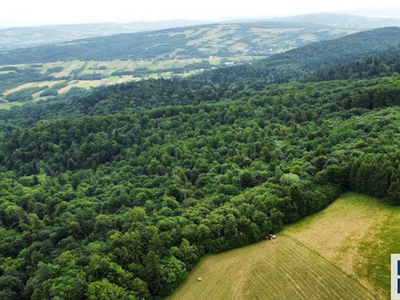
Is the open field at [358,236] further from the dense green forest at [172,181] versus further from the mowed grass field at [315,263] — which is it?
the dense green forest at [172,181]

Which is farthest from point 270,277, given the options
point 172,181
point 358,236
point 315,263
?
point 172,181

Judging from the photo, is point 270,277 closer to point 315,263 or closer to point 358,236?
point 315,263

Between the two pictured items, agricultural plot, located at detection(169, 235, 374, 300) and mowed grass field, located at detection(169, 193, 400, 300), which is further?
mowed grass field, located at detection(169, 193, 400, 300)

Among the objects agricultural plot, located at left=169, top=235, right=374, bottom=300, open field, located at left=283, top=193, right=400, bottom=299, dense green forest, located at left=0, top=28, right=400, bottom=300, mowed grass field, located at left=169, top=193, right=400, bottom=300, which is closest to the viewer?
agricultural plot, located at left=169, top=235, right=374, bottom=300

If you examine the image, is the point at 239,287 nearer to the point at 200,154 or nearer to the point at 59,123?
the point at 200,154

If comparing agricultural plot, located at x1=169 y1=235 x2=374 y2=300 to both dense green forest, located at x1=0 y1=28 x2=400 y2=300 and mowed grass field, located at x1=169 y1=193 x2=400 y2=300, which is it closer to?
mowed grass field, located at x1=169 y1=193 x2=400 y2=300

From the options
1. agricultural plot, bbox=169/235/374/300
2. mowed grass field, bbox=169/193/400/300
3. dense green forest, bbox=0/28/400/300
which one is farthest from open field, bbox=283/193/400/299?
dense green forest, bbox=0/28/400/300

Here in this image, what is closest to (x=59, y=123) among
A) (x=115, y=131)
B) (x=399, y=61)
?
(x=115, y=131)

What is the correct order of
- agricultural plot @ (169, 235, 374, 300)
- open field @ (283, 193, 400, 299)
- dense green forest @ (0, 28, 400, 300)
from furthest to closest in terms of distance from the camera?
dense green forest @ (0, 28, 400, 300), open field @ (283, 193, 400, 299), agricultural plot @ (169, 235, 374, 300)

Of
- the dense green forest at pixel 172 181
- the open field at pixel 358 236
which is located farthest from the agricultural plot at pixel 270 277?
the dense green forest at pixel 172 181
